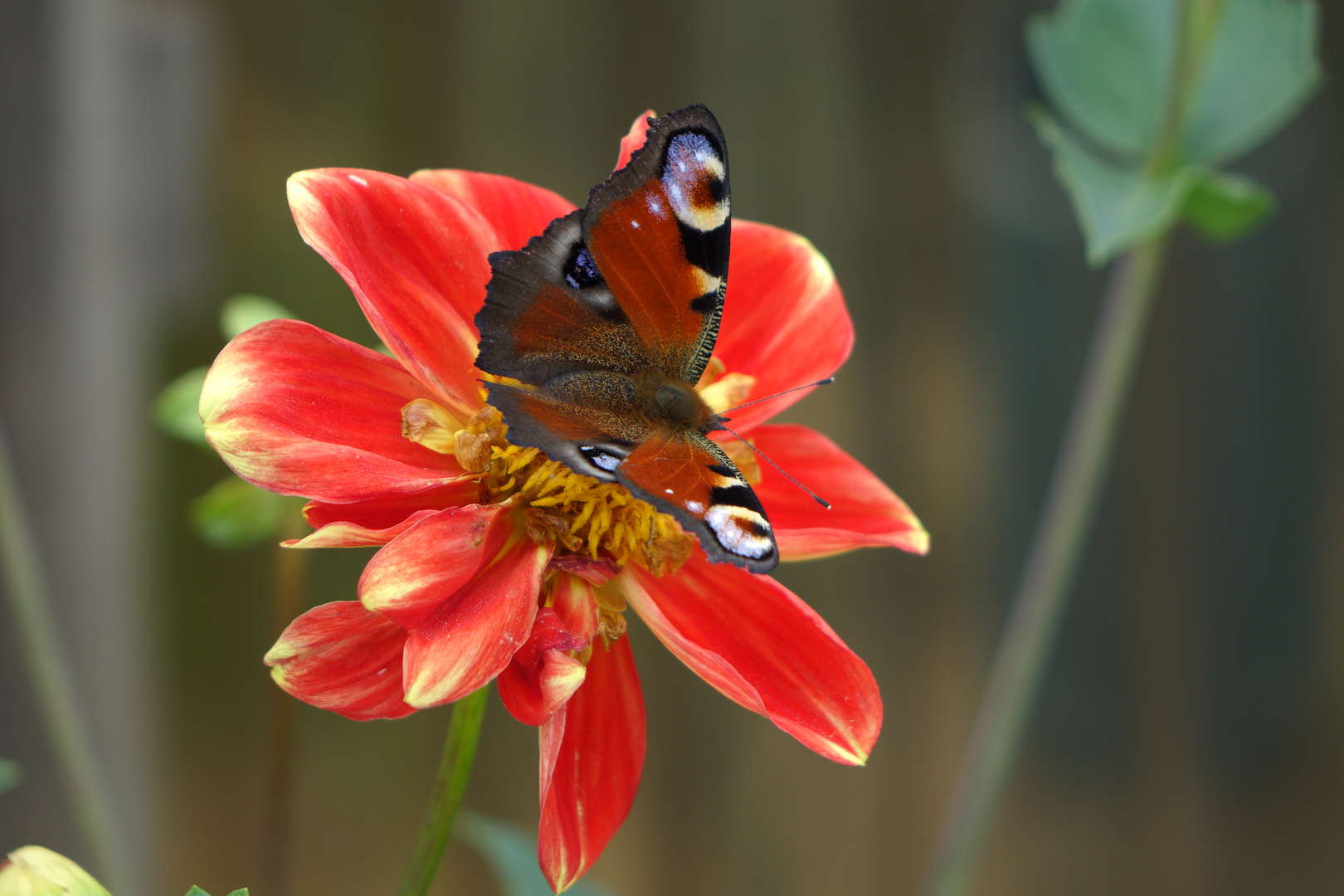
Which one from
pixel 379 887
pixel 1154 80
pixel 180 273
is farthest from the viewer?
pixel 379 887

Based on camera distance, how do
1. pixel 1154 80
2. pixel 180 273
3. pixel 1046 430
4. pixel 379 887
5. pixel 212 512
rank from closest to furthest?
pixel 212 512
pixel 1154 80
pixel 180 273
pixel 379 887
pixel 1046 430

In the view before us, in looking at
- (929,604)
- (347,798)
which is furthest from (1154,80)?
(347,798)

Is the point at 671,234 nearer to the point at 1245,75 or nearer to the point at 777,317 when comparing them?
the point at 777,317

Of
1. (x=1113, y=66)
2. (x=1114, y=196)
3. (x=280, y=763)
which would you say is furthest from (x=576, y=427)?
(x=1113, y=66)

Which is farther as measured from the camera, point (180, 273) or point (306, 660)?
point (180, 273)

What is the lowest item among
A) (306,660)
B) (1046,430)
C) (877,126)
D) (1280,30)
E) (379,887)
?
(379,887)

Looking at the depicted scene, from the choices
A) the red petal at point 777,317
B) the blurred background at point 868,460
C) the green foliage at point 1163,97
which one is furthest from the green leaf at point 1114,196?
the blurred background at point 868,460

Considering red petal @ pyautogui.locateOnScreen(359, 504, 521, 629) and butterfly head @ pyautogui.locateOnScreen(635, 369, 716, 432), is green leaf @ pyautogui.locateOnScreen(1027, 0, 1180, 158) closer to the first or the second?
butterfly head @ pyautogui.locateOnScreen(635, 369, 716, 432)

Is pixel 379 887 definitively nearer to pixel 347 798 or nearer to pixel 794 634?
pixel 347 798
